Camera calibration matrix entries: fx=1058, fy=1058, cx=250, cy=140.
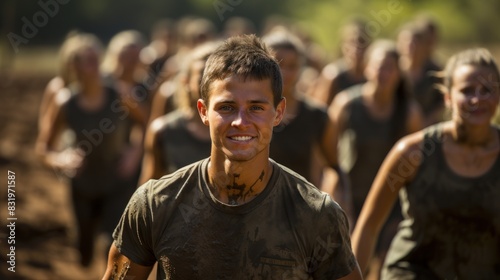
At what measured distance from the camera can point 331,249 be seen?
403cm

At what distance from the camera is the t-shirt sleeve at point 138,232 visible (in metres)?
4.17

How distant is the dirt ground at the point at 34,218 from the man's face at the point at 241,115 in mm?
6173

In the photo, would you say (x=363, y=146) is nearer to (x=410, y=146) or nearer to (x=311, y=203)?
(x=410, y=146)

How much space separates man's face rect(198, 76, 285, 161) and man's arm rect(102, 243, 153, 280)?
0.58 metres

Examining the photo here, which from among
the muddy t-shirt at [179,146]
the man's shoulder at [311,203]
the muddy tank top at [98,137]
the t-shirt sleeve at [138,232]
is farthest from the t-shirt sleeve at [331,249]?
the muddy tank top at [98,137]

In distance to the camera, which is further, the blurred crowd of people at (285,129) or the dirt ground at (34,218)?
the dirt ground at (34,218)

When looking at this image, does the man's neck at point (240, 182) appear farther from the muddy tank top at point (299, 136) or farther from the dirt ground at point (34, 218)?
the dirt ground at point (34, 218)

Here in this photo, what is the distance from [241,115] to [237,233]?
18.1 inches

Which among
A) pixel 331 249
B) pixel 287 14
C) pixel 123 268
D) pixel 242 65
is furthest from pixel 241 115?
pixel 287 14

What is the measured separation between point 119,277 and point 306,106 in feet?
13.1

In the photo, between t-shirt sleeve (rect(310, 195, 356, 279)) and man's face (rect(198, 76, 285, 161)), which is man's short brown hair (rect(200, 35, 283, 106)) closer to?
man's face (rect(198, 76, 285, 161))

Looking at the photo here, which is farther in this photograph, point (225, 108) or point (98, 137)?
point (98, 137)

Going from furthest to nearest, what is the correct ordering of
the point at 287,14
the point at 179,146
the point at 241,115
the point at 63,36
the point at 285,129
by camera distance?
the point at 287,14
the point at 63,36
the point at 285,129
the point at 179,146
the point at 241,115

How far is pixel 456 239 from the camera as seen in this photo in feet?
18.0
